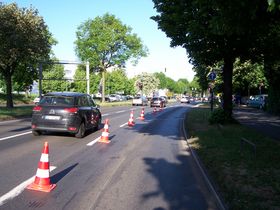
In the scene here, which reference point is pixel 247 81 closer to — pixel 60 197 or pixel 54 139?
pixel 54 139

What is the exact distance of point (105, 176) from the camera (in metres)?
8.94

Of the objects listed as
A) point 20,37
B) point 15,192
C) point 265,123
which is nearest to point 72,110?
point 15,192

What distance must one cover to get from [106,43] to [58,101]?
58168 mm

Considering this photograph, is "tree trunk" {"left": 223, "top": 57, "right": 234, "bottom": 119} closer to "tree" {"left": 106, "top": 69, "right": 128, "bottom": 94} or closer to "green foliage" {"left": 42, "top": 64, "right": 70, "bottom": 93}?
"green foliage" {"left": 42, "top": 64, "right": 70, "bottom": 93}

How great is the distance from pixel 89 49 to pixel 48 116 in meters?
59.9

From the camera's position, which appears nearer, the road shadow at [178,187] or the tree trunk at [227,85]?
the road shadow at [178,187]

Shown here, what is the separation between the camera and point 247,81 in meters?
61.4

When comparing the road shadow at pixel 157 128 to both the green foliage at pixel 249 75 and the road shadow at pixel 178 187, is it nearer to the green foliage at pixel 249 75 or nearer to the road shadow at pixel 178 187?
the road shadow at pixel 178 187

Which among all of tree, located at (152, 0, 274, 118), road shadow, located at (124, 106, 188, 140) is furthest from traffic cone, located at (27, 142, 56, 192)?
tree, located at (152, 0, 274, 118)

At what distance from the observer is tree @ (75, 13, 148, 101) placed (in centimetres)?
7425

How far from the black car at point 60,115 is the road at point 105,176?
2.65 feet

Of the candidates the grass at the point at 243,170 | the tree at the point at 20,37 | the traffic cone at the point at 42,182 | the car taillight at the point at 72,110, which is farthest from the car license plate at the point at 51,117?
the tree at the point at 20,37

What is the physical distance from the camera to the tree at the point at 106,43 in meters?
74.2

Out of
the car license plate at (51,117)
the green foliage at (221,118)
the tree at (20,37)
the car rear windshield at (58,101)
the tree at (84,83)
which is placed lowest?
the green foliage at (221,118)
